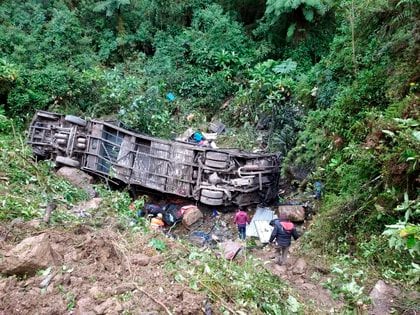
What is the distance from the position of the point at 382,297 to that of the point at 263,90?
784 centimetres

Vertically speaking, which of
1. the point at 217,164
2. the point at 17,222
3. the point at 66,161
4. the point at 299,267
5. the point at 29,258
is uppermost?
the point at 217,164

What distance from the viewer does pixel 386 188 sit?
5520mm

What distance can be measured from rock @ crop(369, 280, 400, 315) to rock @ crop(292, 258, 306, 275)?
4.10 feet

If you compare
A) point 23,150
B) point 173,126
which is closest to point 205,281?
point 23,150

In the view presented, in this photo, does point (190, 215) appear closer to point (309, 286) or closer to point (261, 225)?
point (261, 225)

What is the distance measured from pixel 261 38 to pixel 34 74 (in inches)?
300

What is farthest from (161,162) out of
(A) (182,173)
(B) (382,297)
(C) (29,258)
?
(B) (382,297)

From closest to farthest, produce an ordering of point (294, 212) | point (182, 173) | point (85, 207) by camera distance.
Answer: point (85, 207)
point (294, 212)
point (182, 173)

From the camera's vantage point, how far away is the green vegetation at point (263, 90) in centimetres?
568

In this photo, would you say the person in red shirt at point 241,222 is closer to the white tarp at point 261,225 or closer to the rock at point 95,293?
the white tarp at point 261,225

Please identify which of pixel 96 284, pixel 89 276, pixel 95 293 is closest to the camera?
pixel 95 293

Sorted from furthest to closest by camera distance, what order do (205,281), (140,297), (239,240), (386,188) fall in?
1. (239,240)
2. (386,188)
3. (205,281)
4. (140,297)

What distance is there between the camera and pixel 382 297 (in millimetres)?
4789

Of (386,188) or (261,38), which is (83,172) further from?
(261,38)
